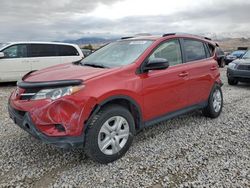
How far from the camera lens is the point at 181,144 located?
402 centimetres

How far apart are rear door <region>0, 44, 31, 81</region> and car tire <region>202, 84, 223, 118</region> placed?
269 inches

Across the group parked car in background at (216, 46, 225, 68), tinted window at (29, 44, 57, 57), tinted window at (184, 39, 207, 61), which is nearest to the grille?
parked car in background at (216, 46, 225, 68)

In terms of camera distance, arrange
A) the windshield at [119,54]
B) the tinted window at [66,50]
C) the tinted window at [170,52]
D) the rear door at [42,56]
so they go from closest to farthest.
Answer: the windshield at [119,54] < the tinted window at [170,52] < the rear door at [42,56] < the tinted window at [66,50]

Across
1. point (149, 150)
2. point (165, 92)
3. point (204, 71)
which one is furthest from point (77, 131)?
point (204, 71)

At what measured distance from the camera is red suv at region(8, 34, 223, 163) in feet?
9.91

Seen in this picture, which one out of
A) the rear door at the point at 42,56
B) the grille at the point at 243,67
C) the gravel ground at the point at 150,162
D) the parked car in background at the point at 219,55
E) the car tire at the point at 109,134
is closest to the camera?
the gravel ground at the point at 150,162

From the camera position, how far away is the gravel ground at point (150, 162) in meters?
3.00

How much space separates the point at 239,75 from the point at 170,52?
6058mm

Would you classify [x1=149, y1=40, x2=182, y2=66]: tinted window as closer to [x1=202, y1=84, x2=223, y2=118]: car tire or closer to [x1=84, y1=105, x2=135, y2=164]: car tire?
[x1=84, y1=105, x2=135, y2=164]: car tire

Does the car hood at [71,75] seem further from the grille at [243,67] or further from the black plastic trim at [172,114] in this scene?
the grille at [243,67]

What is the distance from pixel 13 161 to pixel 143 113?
6.35ft

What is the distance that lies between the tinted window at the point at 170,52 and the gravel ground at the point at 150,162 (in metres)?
1.29

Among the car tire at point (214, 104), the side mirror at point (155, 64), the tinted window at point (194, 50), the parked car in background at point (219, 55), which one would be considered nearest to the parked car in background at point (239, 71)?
the parked car in background at point (219, 55)

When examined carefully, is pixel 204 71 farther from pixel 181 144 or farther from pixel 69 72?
pixel 69 72
